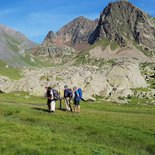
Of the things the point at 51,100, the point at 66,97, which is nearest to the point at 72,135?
the point at 51,100

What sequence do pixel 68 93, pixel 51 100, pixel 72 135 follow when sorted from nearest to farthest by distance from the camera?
pixel 72 135 → pixel 51 100 → pixel 68 93

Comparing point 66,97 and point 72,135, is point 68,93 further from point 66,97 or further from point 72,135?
point 72,135

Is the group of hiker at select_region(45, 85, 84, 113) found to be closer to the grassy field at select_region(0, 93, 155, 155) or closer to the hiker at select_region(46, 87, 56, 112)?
the hiker at select_region(46, 87, 56, 112)

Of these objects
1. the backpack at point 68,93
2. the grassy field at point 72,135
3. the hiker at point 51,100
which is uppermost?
the backpack at point 68,93

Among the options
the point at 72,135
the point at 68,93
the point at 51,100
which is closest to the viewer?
the point at 72,135

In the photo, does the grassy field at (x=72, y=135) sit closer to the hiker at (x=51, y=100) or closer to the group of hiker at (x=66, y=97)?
the hiker at (x=51, y=100)

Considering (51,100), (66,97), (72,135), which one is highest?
(66,97)

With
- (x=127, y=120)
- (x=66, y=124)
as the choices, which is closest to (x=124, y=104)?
(x=127, y=120)

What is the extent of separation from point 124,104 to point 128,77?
3966 cm

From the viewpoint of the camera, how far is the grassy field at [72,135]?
26.9m

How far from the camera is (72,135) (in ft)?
115

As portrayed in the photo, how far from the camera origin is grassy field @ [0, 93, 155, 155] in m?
26.9

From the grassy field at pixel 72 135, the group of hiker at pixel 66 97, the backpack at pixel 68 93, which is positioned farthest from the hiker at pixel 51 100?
the backpack at pixel 68 93

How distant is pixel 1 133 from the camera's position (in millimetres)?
32000
